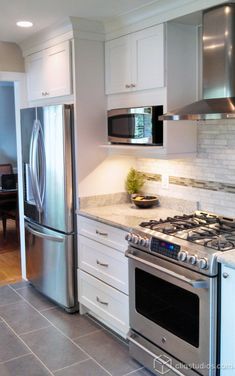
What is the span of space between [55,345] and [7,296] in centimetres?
109

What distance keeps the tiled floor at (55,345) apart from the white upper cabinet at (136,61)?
190 centimetres

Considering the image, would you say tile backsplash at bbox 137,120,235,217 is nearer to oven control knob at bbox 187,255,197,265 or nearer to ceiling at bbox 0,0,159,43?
oven control knob at bbox 187,255,197,265

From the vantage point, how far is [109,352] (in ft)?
9.42

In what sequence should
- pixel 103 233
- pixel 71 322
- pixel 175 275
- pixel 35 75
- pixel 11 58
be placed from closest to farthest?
1. pixel 175 275
2. pixel 103 233
3. pixel 71 322
4. pixel 35 75
5. pixel 11 58

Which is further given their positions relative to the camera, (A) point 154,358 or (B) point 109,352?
(B) point 109,352

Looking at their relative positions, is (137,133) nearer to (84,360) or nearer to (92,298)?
(92,298)

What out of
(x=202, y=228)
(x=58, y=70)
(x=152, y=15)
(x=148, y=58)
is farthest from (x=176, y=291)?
(x=58, y=70)

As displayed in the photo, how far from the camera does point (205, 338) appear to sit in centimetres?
219

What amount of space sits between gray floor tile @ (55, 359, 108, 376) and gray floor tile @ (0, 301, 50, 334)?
65 cm

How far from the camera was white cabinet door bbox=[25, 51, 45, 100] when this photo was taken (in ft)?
12.2

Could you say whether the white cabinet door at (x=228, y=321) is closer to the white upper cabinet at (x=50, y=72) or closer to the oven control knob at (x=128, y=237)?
the oven control knob at (x=128, y=237)

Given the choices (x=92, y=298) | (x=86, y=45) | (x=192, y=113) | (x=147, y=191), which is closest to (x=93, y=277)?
(x=92, y=298)

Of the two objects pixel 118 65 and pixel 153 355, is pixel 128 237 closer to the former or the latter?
pixel 153 355

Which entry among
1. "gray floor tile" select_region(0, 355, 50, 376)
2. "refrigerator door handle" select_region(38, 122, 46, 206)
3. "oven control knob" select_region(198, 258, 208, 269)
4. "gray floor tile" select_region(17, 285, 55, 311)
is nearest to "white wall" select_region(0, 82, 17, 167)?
"gray floor tile" select_region(17, 285, 55, 311)
